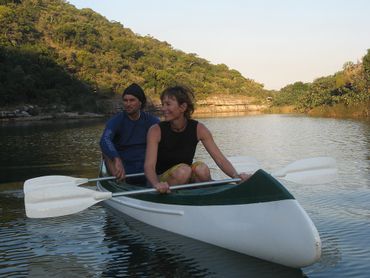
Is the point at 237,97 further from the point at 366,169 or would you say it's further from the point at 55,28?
the point at 366,169

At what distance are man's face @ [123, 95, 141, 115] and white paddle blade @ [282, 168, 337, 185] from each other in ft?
7.85

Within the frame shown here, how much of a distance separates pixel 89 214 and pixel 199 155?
27.0 feet

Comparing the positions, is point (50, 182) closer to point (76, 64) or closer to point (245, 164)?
point (245, 164)

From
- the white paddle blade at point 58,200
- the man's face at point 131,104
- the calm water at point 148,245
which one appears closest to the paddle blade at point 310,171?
the calm water at point 148,245

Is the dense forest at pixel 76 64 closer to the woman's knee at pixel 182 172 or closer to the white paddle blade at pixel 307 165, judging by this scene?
the white paddle blade at pixel 307 165

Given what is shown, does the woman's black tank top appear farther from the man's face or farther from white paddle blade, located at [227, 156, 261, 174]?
white paddle blade, located at [227, 156, 261, 174]

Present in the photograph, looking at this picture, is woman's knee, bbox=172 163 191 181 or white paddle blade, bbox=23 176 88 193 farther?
white paddle blade, bbox=23 176 88 193

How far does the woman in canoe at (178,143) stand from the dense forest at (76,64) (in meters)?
31.3

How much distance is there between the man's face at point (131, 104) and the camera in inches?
253

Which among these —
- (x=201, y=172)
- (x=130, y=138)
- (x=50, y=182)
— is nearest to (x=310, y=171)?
(x=201, y=172)

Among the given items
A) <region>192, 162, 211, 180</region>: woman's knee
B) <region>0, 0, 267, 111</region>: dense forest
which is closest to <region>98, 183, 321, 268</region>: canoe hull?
<region>192, 162, 211, 180</region>: woman's knee

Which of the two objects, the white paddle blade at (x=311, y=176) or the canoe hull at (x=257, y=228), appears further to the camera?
the white paddle blade at (x=311, y=176)

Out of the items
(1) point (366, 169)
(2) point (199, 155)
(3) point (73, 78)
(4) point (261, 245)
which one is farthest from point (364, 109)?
(3) point (73, 78)

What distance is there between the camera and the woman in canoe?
4.82 m
